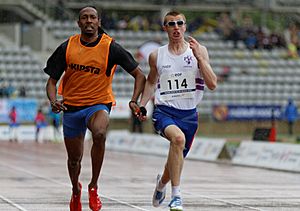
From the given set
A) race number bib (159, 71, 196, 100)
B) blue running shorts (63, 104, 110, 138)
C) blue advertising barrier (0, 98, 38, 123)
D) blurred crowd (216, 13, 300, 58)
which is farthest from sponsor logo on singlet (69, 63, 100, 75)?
blurred crowd (216, 13, 300, 58)

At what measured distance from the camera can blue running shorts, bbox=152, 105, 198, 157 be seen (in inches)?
457

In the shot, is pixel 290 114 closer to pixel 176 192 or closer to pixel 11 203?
pixel 11 203

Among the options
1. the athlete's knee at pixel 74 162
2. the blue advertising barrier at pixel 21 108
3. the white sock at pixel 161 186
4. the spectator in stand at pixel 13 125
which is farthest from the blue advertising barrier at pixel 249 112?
the athlete's knee at pixel 74 162

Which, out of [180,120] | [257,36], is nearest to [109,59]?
[180,120]

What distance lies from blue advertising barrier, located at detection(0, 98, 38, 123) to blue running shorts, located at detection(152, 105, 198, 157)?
109 ft

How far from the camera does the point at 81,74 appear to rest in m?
11.1

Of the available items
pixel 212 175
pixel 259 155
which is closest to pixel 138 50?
pixel 259 155

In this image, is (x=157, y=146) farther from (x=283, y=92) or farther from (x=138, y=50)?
(x=283, y=92)

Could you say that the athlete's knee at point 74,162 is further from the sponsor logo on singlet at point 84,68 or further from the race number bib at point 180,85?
the race number bib at point 180,85

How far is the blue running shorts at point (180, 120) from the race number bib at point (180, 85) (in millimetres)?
167

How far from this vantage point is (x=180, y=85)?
11.7m

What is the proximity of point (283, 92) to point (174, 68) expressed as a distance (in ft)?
135

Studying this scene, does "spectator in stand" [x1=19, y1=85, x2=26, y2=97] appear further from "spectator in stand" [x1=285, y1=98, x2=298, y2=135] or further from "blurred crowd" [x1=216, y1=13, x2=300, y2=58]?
"blurred crowd" [x1=216, y1=13, x2=300, y2=58]

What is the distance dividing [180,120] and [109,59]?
1167 mm
